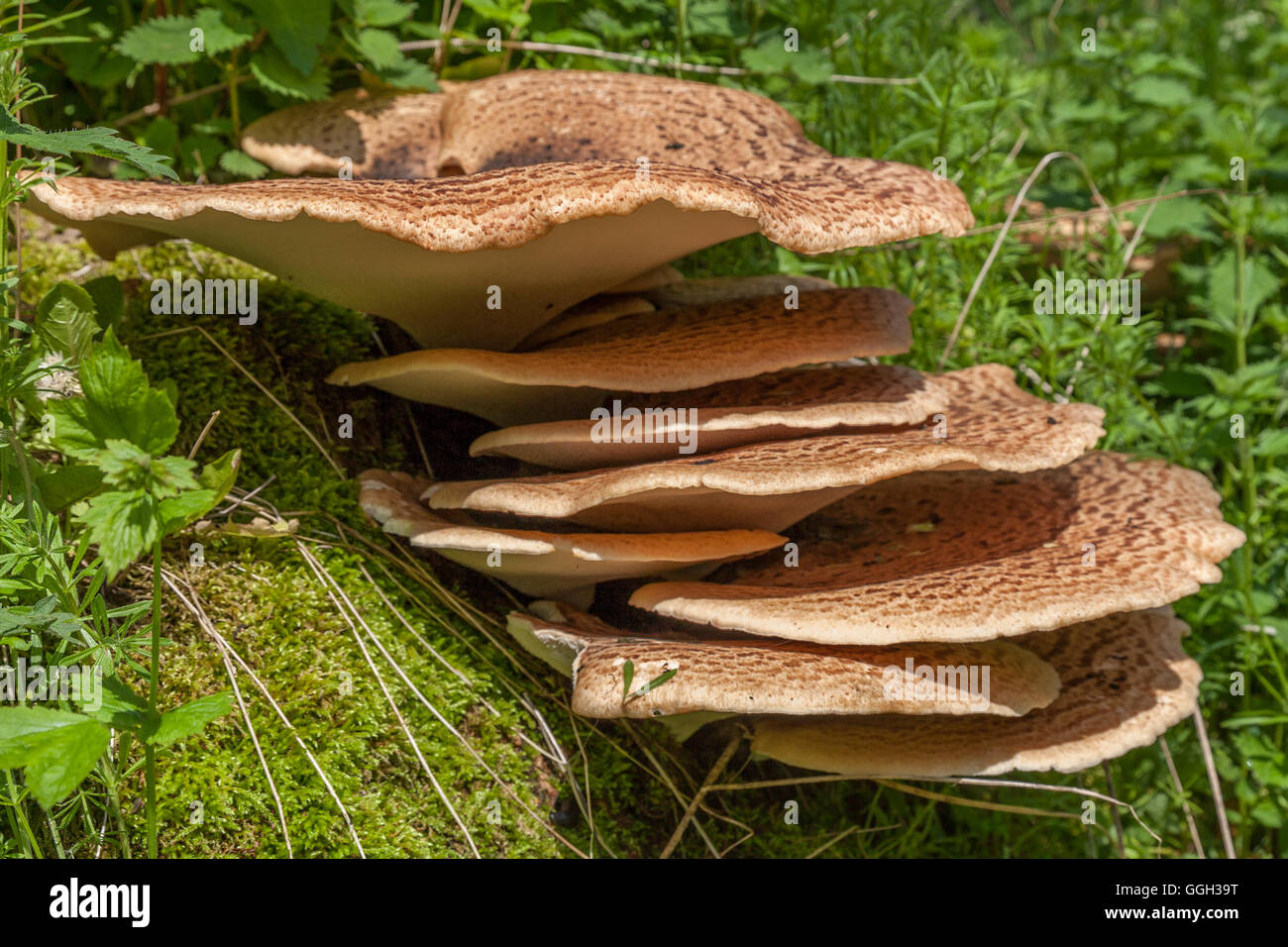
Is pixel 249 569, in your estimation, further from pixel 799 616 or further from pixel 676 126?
pixel 676 126

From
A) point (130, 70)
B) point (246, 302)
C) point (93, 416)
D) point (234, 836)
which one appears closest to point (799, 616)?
point (234, 836)

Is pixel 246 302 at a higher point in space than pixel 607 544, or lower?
higher

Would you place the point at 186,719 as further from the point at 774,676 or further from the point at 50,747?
the point at 774,676

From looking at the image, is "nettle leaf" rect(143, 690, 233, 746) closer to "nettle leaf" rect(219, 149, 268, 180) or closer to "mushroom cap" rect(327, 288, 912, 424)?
"mushroom cap" rect(327, 288, 912, 424)

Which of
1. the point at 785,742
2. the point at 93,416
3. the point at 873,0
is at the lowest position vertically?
the point at 785,742

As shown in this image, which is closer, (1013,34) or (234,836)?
(234,836)

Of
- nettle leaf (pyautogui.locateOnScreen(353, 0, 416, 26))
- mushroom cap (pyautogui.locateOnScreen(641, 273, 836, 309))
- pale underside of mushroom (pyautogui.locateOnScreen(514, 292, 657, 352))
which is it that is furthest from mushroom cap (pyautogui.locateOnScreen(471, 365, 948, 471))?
nettle leaf (pyautogui.locateOnScreen(353, 0, 416, 26))
